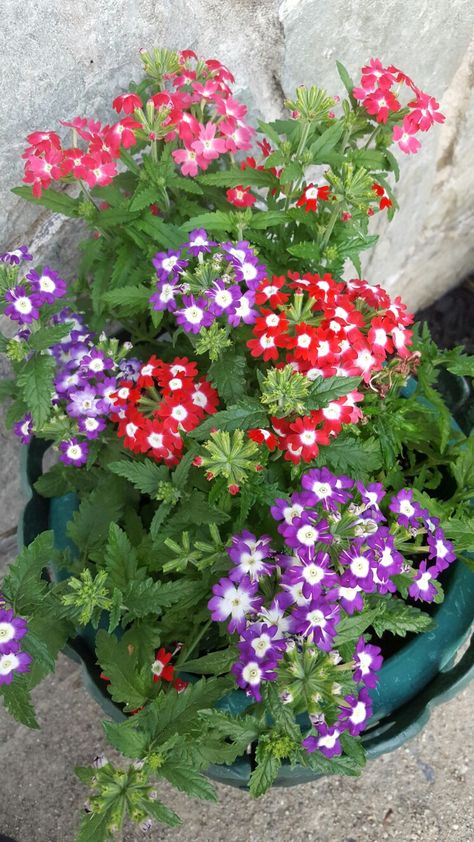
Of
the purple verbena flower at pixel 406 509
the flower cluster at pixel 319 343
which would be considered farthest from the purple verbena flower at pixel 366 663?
the flower cluster at pixel 319 343

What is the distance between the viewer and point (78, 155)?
140 cm

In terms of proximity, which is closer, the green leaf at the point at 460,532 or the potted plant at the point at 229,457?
the potted plant at the point at 229,457

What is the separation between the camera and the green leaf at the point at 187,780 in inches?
45.0

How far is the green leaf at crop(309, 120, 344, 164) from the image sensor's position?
1.47 m

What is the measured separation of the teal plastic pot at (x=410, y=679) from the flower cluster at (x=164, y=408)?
508mm

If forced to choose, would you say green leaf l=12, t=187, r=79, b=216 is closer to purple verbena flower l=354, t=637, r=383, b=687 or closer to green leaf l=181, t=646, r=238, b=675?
green leaf l=181, t=646, r=238, b=675

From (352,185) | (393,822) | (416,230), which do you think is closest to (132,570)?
(352,185)

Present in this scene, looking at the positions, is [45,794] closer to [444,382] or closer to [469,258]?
[444,382]

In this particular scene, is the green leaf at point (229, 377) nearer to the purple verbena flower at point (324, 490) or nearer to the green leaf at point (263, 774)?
the purple verbena flower at point (324, 490)

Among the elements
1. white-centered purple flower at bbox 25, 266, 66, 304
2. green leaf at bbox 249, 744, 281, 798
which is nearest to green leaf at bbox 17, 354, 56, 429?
white-centered purple flower at bbox 25, 266, 66, 304

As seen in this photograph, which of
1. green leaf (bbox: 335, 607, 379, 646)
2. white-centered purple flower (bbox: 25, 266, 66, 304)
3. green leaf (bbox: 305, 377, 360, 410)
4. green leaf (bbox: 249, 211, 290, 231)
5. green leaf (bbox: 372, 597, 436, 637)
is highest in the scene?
green leaf (bbox: 249, 211, 290, 231)

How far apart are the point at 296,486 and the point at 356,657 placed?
1.29ft

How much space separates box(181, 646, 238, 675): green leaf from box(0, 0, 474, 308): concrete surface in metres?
1.02

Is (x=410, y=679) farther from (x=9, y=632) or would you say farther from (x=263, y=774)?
(x=9, y=632)
